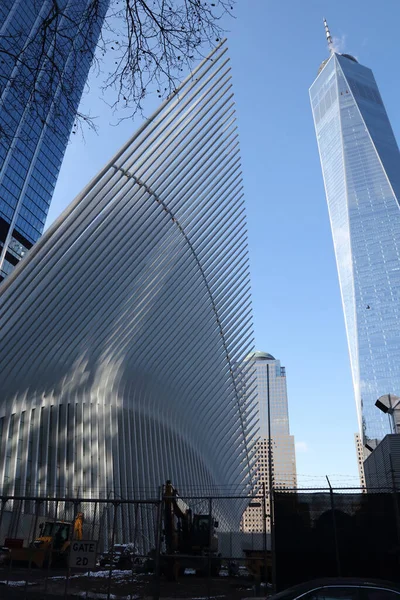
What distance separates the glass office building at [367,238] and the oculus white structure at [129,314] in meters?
114

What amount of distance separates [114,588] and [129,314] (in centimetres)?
1533

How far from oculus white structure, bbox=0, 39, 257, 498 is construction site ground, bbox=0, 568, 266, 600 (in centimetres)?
902

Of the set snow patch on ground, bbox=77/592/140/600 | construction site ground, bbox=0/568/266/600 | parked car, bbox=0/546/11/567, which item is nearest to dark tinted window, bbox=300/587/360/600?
construction site ground, bbox=0/568/266/600

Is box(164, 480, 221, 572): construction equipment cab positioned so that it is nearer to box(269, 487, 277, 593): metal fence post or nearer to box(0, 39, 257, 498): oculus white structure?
box(269, 487, 277, 593): metal fence post

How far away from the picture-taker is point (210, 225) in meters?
28.7

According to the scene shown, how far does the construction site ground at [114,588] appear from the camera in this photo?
10070mm

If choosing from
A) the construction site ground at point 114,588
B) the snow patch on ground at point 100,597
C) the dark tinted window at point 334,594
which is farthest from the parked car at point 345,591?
the snow patch on ground at point 100,597

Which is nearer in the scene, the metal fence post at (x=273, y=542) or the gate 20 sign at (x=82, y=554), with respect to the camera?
the gate 20 sign at (x=82, y=554)

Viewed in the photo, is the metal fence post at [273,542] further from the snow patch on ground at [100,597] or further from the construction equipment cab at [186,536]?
the construction equipment cab at [186,536]

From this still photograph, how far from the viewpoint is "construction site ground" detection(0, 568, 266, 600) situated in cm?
1007

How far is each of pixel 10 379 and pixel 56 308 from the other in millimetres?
3482

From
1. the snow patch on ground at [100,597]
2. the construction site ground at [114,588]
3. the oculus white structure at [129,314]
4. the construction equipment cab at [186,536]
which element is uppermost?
the oculus white structure at [129,314]

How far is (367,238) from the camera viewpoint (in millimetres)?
154750

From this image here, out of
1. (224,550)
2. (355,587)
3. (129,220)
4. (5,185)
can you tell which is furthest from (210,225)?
(5,185)
